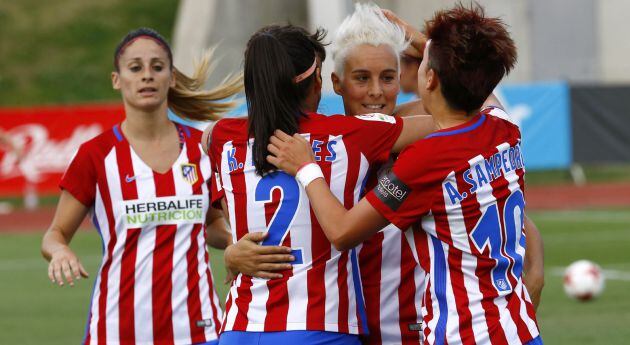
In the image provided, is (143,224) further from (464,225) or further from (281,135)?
(464,225)

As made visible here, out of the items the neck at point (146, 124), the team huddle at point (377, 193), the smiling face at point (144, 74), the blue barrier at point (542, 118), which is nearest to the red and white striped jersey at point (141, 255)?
the neck at point (146, 124)

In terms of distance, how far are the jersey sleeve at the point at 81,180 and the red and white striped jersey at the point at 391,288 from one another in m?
1.54

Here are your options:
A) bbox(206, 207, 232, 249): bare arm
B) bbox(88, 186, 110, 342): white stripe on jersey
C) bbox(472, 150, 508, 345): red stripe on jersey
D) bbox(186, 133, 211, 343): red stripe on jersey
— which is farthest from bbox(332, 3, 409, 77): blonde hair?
bbox(88, 186, 110, 342): white stripe on jersey

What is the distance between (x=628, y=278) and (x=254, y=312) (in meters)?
8.49

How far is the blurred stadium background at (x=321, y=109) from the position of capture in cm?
1102

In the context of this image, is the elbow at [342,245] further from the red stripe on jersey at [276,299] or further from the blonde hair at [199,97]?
the blonde hair at [199,97]

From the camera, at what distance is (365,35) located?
4492 millimetres

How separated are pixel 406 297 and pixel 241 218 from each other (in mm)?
790

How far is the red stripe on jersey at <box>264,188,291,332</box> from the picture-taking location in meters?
3.89

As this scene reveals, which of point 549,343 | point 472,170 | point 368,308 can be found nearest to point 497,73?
point 472,170

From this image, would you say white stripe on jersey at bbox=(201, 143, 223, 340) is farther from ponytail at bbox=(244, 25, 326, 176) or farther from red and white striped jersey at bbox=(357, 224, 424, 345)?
ponytail at bbox=(244, 25, 326, 176)

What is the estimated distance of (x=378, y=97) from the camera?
443 cm

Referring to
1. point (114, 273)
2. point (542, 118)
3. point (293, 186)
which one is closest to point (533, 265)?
point (293, 186)

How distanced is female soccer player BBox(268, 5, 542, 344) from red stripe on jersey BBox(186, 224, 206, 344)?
1640 millimetres
